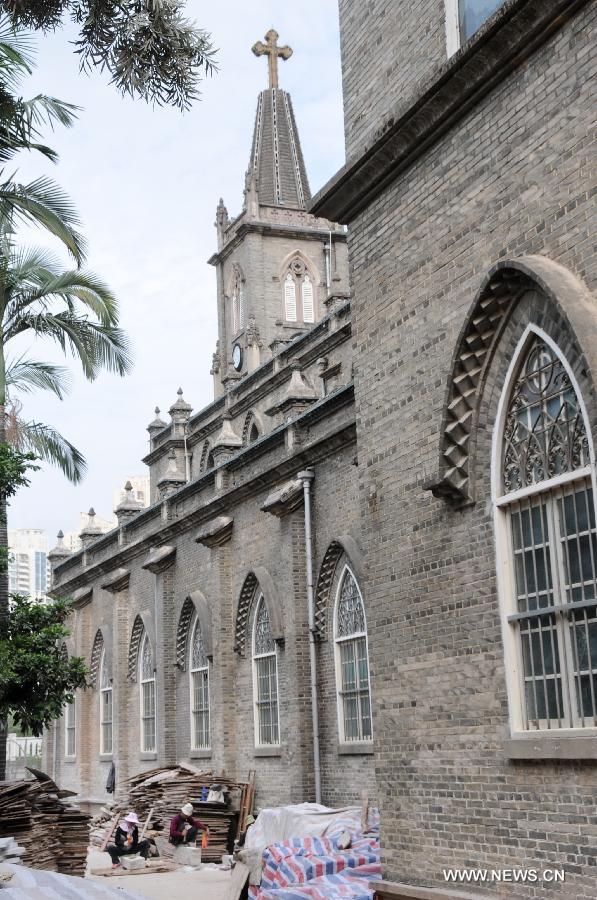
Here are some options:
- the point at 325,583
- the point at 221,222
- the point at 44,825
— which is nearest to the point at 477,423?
the point at 44,825

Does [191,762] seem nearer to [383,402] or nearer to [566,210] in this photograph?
[383,402]

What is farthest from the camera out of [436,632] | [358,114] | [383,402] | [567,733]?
[358,114]

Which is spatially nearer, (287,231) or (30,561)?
(287,231)

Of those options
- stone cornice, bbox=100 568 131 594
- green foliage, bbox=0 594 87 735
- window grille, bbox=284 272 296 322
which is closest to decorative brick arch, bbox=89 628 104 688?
stone cornice, bbox=100 568 131 594

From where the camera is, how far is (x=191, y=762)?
82.8ft

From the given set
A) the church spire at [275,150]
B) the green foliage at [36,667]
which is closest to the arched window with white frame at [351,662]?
the green foliage at [36,667]

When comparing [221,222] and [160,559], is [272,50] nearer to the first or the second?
[221,222]

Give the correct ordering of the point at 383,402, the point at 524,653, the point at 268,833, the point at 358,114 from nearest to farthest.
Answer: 1. the point at 524,653
2. the point at 383,402
3. the point at 358,114
4. the point at 268,833

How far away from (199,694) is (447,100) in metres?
18.3

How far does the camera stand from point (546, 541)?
8.86 m

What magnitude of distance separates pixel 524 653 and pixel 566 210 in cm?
342

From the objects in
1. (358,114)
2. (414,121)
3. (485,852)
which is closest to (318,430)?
(358,114)

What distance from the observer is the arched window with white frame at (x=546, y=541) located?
8.42m

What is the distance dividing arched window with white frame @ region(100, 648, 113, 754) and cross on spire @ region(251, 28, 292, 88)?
29532 mm
